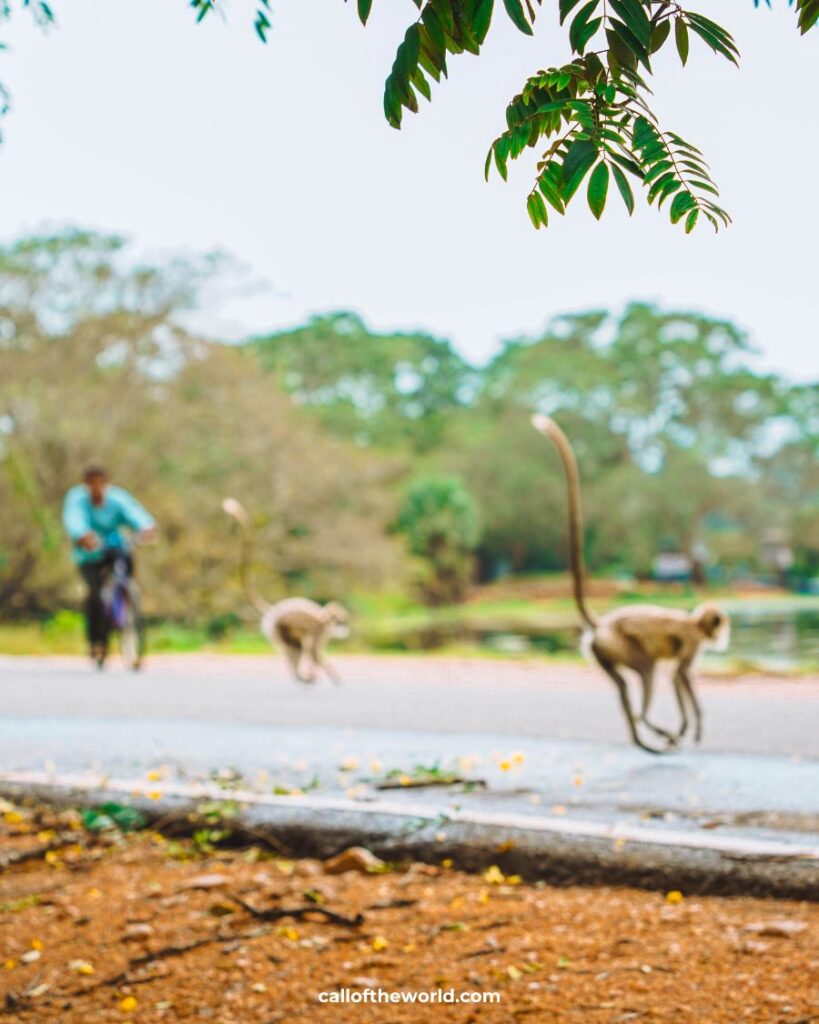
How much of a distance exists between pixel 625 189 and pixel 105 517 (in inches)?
396

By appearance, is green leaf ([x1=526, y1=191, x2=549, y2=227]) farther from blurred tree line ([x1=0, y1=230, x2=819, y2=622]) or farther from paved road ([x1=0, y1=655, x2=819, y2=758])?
blurred tree line ([x1=0, y1=230, x2=819, y2=622])

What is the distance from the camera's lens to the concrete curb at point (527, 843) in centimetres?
407

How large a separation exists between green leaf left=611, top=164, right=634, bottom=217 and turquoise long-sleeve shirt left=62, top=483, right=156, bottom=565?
961 centimetres

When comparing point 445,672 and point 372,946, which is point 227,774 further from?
point 445,672

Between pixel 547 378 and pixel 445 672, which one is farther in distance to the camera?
pixel 547 378

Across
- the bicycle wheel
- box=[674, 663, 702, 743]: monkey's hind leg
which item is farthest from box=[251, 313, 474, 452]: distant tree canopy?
box=[674, 663, 702, 743]: monkey's hind leg

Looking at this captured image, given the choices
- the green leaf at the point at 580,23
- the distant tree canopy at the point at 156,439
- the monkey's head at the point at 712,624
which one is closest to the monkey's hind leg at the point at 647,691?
the monkey's head at the point at 712,624

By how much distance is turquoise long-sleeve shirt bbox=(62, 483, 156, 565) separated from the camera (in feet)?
37.7

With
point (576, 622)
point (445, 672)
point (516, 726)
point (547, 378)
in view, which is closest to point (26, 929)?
point (516, 726)

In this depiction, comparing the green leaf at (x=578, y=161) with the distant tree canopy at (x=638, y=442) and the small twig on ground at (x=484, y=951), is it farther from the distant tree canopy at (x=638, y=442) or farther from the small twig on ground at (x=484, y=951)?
the distant tree canopy at (x=638, y=442)

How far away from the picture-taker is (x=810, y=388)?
36.4m

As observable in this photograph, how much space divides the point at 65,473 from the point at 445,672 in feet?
41.7

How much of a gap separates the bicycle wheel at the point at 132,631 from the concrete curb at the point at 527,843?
6456 millimetres

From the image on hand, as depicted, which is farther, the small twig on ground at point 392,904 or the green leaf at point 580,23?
the small twig on ground at point 392,904
